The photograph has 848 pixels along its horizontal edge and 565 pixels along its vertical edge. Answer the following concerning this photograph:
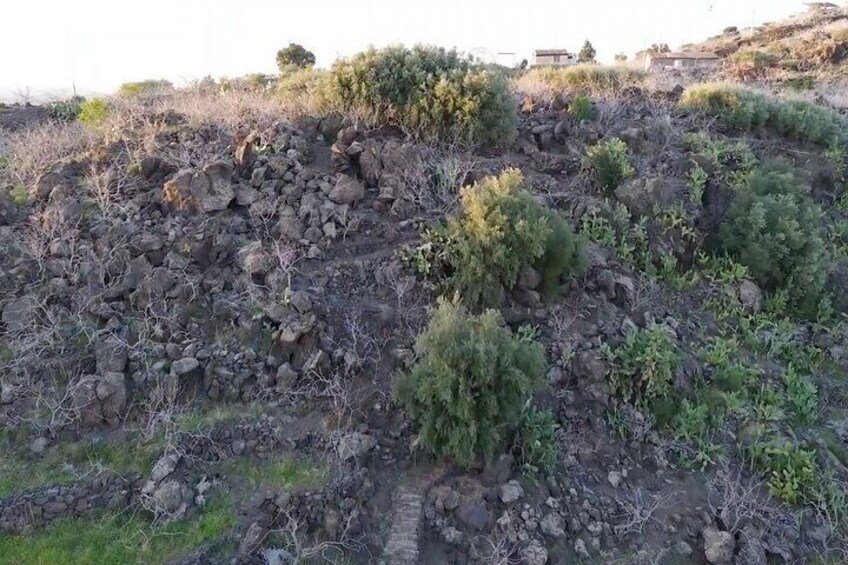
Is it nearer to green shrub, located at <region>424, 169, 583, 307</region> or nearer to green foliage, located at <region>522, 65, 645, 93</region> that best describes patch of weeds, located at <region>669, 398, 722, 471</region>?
green shrub, located at <region>424, 169, 583, 307</region>

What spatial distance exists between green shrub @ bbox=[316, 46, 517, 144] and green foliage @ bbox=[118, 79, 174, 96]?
592cm

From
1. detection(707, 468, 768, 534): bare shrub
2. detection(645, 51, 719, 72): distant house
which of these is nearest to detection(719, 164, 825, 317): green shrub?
detection(707, 468, 768, 534): bare shrub

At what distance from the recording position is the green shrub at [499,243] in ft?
21.0

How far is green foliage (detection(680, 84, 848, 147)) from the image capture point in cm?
1059

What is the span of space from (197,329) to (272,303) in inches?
30.4

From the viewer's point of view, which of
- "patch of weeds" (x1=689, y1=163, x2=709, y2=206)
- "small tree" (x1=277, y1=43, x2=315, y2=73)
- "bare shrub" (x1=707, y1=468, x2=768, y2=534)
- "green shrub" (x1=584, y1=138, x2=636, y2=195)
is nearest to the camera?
"bare shrub" (x1=707, y1=468, x2=768, y2=534)

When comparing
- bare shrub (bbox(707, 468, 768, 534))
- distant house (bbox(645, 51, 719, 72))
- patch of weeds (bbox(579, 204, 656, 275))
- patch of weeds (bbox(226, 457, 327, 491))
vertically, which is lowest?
bare shrub (bbox(707, 468, 768, 534))

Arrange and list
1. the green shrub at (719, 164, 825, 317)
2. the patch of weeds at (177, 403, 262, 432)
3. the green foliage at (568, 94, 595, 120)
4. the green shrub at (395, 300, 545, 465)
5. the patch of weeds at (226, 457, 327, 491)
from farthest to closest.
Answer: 1. the green foliage at (568, 94, 595, 120)
2. the green shrub at (719, 164, 825, 317)
3. the patch of weeds at (177, 403, 262, 432)
4. the patch of weeds at (226, 457, 327, 491)
5. the green shrub at (395, 300, 545, 465)

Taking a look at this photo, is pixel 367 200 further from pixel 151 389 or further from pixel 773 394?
pixel 773 394

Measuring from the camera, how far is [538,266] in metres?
6.79

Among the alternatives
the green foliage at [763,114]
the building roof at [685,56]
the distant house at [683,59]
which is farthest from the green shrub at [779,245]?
the building roof at [685,56]

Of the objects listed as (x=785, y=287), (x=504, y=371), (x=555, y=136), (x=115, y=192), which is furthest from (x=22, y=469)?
(x=785, y=287)

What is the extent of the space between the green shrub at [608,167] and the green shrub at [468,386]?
149 inches

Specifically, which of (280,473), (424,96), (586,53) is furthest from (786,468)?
(586,53)
